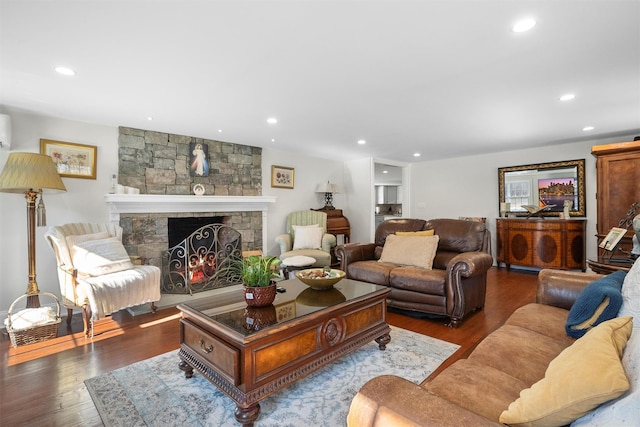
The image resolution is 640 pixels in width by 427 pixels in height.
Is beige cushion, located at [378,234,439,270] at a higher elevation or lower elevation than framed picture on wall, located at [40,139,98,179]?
lower

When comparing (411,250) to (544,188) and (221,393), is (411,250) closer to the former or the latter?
(221,393)

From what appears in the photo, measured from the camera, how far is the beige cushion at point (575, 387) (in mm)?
737

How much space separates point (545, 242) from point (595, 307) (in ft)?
13.7

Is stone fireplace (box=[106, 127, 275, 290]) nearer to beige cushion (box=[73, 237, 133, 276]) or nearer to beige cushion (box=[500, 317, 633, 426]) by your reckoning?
beige cushion (box=[73, 237, 133, 276])

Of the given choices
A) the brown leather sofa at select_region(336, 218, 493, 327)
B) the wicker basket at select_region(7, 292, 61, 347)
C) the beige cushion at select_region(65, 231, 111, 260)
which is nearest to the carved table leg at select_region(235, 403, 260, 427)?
the brown leather sofa at select_region(336, 218, 493, 327)

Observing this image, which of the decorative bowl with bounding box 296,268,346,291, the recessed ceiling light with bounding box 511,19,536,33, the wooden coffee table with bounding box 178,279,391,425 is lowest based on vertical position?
the wooden coffee table with bounding box 178,279,391,425

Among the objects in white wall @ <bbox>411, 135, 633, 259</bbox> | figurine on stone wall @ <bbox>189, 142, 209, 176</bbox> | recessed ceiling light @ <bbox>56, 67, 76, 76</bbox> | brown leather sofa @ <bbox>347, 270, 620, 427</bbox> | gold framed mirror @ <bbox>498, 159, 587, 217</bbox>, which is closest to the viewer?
brown leather sofa @ <bbox>347, 270, 620, 427</bbox>

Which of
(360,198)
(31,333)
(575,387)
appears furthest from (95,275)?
(360,198)

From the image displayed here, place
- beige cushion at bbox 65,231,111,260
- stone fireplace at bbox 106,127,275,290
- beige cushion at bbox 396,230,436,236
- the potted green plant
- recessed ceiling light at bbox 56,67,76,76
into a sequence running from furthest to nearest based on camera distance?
1. stone fireplace at bbox 106,127,275,290
2. beige cushion at bbox 396,230,436,236
3. beige cushion at bbox 65,231,111,260
4. recessed ceiling light at bbox 56,67,76,76
5. the potted green plant

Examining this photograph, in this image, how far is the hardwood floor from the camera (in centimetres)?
173

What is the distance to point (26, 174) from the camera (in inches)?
108

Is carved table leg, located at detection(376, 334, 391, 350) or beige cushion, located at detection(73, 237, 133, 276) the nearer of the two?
carved table leg, located at detection(376, 334, 391, 350)

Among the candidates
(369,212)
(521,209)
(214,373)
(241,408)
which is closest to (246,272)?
(214,373)

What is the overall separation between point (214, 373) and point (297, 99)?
7.91ft
